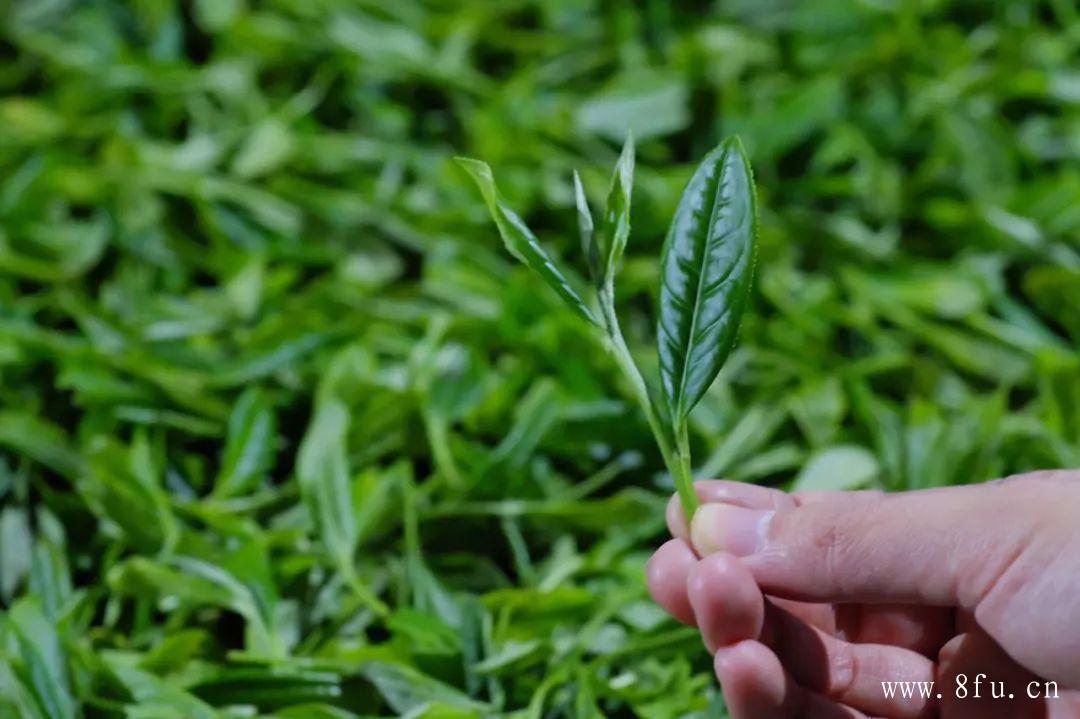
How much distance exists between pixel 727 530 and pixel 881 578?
62mm

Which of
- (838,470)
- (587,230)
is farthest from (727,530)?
(838,470)

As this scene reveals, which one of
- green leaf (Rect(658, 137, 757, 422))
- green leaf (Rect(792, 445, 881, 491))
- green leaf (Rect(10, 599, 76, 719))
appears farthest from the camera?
green leaf (Rect(792, 445, 881, 491))

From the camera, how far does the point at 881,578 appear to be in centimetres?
48

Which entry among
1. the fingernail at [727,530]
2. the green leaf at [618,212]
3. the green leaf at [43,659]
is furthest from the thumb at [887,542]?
the green leaf at [43,659]

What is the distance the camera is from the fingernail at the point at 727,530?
0.49m

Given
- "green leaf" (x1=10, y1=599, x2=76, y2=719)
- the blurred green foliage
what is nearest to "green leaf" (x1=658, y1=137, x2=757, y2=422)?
the blurred green foliage

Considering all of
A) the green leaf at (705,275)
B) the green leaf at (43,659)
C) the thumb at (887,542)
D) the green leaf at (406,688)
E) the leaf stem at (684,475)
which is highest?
the green leaf at (705,275)

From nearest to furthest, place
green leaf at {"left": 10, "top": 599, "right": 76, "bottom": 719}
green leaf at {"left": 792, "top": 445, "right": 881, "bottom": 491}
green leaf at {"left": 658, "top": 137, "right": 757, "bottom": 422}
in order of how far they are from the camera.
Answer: green leaf at {"left": 658, "top": 137, "right": 757, "bottom": 422}, green leaf at {"left": 10, "top": 599, "right": 76, "bottom": 719}, green leaf at {"left": 792, "top": 445, "right": 881, "bottom": 491}

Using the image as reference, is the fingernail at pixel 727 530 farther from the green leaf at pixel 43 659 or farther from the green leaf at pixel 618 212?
the green leaf at pixel 43 659

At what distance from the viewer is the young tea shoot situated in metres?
0.46

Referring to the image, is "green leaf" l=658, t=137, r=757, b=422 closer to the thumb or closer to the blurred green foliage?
the thumb

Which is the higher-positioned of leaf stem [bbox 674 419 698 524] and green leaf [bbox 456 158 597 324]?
green leaf [bbox 456 158 597 324]

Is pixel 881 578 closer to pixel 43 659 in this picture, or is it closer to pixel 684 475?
pixel 684 475

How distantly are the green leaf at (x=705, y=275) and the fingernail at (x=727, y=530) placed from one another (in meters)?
Answer: 0.05
